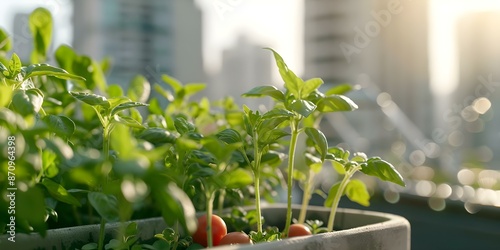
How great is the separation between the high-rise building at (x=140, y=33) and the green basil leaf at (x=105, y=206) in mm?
20157

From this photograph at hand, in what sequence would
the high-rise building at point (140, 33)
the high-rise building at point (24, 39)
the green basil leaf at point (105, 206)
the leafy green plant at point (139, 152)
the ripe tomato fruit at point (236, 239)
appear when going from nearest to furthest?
the leafy green plant at point (139, 152)
the green basil leaf at point (105, 206)
the ripe tomato fruit at point (236, 239)
the high-rise building at point (24, 39)
the high-rise building at point (140, 33)

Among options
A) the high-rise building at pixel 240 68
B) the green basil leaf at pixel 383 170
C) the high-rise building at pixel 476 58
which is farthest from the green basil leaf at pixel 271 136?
the high-rise building at pixel 240 68

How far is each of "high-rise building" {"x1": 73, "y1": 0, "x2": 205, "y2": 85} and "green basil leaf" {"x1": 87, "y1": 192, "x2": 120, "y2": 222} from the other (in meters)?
20.2

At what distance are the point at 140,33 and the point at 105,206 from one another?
23.5 m

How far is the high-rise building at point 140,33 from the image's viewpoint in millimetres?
21297

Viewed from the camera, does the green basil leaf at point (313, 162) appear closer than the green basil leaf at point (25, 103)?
No

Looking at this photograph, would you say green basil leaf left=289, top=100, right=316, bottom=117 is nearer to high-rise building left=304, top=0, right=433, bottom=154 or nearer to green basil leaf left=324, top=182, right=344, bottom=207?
green basil leaf left=324, top=182, right=344, bottom=207

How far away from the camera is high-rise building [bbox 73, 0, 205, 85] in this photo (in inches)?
838

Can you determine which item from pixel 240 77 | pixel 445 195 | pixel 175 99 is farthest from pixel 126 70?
pixel 240 77

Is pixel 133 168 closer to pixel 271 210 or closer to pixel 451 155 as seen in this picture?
pixel 271 210

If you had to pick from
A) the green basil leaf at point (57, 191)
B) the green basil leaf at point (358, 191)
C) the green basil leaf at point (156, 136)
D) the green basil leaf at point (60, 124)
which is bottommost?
the green basil leaf at point (358, 191)

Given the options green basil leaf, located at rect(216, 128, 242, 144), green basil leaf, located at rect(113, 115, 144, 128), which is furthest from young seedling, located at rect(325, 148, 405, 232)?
green basil leaf, located at rect(113, 115, 144, 128)

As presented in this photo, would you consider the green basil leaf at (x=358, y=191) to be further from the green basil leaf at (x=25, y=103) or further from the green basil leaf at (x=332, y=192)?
the green basil leaf at (x=25, y=103)

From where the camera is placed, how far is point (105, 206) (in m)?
0.50
